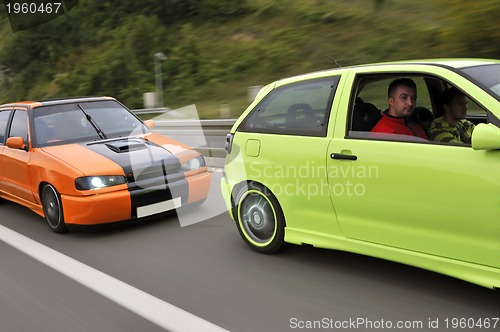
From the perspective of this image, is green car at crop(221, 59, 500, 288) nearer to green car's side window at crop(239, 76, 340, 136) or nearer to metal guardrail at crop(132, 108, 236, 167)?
green car's side window at crop(239, 76, 340, 136)

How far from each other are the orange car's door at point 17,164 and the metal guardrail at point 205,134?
359 cm

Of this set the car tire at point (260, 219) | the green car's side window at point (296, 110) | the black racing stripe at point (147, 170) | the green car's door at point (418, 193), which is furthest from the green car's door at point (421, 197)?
the black racing stripe at point (147, 170)

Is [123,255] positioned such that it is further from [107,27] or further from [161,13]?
[107,27]

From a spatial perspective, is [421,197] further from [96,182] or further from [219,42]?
[219,42]

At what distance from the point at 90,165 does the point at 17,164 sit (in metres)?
1.40

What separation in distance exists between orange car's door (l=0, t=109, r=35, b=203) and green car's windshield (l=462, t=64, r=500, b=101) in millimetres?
4810

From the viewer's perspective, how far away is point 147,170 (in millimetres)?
5891

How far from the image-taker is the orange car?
5.67m

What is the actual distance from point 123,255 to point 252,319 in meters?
1.93

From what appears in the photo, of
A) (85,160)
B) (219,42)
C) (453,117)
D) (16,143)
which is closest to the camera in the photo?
(453,117)

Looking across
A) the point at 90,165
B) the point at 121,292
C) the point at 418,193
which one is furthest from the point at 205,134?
the point at 418,193

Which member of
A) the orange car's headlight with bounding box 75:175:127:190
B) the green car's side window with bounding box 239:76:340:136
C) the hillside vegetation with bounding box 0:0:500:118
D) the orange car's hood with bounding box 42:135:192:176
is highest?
the hillside vegetation with bounding box 0:0:500:118

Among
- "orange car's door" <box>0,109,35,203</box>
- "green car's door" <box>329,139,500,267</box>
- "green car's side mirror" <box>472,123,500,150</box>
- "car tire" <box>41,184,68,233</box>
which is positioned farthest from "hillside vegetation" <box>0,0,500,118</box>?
"car tire" <box>41,184,68,233</box>

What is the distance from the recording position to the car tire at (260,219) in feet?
15.6
